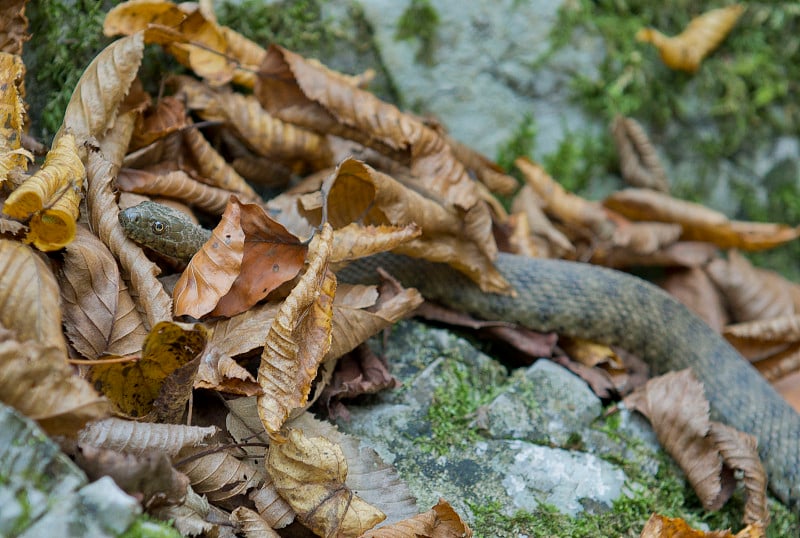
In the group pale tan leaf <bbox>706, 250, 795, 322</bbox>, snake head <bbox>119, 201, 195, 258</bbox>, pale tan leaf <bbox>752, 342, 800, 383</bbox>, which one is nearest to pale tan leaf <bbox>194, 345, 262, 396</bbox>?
snake head <bbox>119, 201, 195, 258</bbox>

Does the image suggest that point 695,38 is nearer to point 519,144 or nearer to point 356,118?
point 519,144

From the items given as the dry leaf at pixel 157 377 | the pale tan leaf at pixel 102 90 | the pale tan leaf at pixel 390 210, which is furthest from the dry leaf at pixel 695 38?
the dry leaf at pixel 157 377

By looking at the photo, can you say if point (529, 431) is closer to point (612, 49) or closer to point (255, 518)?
point (255, 518)

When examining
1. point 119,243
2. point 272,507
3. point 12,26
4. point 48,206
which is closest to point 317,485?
point 272,507

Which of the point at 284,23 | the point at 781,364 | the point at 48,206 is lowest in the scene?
the point at 781,364

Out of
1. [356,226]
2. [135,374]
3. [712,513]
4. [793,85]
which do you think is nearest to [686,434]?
[712,513]

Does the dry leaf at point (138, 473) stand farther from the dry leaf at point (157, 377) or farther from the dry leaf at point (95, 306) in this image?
the dry leaf at point (95, 306)
